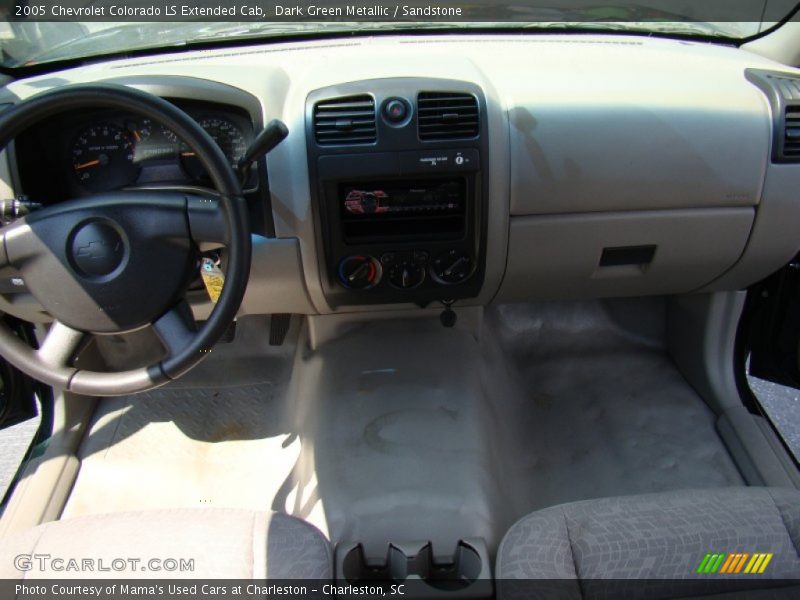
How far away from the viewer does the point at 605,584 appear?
45.5 inches

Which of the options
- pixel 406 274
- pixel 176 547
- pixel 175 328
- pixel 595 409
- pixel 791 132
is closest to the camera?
pixel 176 547

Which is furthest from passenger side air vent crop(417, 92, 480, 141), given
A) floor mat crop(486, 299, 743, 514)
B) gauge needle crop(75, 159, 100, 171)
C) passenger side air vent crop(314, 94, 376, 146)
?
floor mat crop(486, 299, 743, 514)

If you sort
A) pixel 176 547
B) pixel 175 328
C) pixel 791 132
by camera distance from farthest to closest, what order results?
pixel 791 132, pixel 175 328, pixel 176 547

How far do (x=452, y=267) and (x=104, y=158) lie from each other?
0.84 metres

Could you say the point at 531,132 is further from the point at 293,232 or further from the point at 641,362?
the point at 641,362

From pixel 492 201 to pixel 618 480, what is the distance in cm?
93

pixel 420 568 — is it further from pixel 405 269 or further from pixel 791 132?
pixel 791 132

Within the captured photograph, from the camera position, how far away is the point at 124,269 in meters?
1.29

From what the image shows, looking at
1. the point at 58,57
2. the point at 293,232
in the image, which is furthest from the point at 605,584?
the point at 58,57

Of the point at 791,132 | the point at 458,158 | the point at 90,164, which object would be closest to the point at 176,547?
the point at 90,164

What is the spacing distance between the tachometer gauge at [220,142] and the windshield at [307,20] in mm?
409

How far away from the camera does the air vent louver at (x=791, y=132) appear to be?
1608 millimetres

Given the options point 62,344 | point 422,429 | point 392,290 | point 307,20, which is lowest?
point 422,429

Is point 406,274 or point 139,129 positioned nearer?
point 139,129
